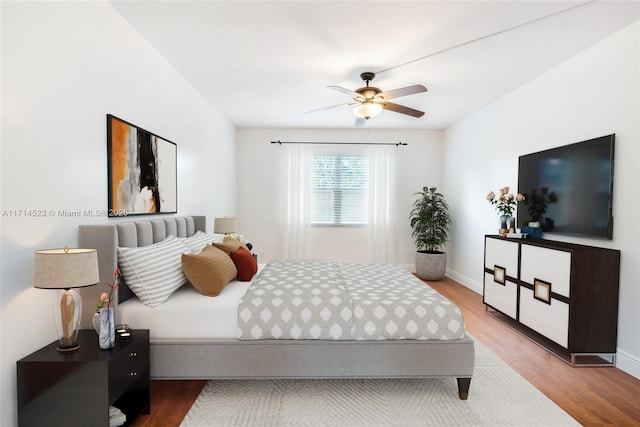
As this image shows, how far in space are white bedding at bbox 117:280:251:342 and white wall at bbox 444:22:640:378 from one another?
2.90 meters

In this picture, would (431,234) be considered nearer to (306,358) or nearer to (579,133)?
(579,133)

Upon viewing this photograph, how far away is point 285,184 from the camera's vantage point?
605 cm

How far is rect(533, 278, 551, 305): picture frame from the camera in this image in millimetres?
2947

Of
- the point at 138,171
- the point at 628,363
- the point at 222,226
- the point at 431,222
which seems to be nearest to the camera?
the point at 628,363

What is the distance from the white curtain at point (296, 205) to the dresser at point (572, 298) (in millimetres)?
3548

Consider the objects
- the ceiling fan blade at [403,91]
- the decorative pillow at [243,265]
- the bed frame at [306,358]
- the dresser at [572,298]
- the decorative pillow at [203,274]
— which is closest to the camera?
the bed frame at [306,358]

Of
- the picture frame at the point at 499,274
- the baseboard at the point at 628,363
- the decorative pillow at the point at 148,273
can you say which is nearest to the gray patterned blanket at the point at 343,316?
the decorative pillow at the point at 148,273

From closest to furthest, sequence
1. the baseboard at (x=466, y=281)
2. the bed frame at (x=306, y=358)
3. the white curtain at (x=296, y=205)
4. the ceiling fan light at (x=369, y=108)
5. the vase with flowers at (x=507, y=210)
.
Result: the bed frame at (x=306, y=358)
the ceiling fan light at (x=369, y=108)
the vase with flowers at (x=507, y=210)
the baseboard at (x=466, y=281)
the white curtain at (x=296, y=205)

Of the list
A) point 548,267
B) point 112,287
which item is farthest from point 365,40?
point 112,287

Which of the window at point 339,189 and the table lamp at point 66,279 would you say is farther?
the window at point 339,189

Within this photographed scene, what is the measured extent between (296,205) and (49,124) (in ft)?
14.1

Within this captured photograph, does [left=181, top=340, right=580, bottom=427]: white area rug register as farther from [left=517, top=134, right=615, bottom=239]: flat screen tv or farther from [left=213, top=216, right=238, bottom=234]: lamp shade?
[left=213, top=216, right=238, bottom=234]: lamp shade

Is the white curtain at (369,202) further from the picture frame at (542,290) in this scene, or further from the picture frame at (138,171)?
the picture frame at (542,290)

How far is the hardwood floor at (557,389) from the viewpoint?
2061mm
